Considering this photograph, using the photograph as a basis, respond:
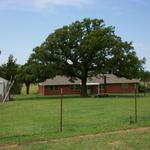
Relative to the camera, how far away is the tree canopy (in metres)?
66.8

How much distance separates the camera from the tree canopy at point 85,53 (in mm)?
66750

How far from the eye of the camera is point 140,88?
309ft

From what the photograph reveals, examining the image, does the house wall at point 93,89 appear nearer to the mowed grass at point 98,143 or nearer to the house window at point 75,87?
the house window at point 75,87

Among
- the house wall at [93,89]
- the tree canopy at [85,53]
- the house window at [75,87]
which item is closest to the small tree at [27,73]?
the tree canopy at [85,53]

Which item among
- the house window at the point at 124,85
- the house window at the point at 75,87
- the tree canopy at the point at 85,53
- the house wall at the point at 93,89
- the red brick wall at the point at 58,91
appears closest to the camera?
the tree canopy at the point at 85,53

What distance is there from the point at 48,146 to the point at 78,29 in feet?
183

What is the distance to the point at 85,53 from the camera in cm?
6675

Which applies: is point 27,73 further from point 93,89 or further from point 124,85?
point 124,85

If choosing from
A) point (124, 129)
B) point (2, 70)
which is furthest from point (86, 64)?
point (124, 129)

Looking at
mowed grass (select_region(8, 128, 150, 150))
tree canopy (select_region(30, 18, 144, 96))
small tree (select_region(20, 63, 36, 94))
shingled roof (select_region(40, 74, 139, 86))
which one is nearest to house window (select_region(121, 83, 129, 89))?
shingled roof (select_region(40, 74, 139, 86))

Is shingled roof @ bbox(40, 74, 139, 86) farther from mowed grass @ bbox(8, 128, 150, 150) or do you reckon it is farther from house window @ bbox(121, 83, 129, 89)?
mowed grass @ bbox(8, 128, 150, 150)

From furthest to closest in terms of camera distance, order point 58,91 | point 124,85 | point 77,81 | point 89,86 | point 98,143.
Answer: point 124,85 < point 89,86 < point 58,91 < point 77,81 < point 98,143

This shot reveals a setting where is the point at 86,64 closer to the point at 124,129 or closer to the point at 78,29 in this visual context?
the point at 78,29

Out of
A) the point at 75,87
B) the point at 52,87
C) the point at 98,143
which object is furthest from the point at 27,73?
the point at 98,143
